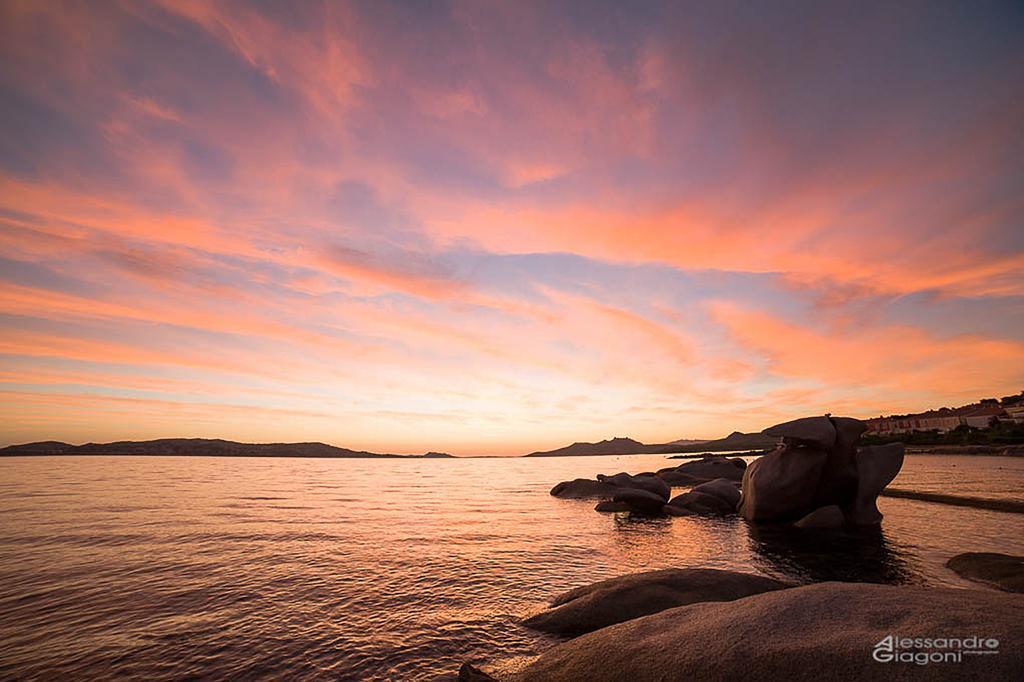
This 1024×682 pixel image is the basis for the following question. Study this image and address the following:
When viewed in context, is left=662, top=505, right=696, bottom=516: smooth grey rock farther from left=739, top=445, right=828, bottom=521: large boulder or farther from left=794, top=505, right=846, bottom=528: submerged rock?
left=794, top=505, right=846, bottom=528: submerged rock

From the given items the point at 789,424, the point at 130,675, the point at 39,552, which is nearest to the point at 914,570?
the point at 789,424

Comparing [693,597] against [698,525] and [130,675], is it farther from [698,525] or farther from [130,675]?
[698,525]

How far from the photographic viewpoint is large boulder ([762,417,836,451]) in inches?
880

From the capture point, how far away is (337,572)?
49.5 ft

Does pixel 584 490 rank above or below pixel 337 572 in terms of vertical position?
below

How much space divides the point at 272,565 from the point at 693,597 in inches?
551

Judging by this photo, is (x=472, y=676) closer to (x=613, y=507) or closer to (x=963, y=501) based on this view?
(x=613, y=507)

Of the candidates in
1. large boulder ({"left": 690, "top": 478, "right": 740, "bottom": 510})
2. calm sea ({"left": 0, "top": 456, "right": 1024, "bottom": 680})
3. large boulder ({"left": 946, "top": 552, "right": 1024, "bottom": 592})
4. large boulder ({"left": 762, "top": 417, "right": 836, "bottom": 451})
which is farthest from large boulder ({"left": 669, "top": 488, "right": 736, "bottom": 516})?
large boulder ({"left": 946, "top": 552, "right": 1024, "bottom": 592})

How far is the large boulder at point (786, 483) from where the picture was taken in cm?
2325

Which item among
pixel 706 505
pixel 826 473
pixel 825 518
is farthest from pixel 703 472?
pixel 825 518

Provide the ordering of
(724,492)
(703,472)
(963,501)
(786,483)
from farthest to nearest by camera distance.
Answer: (703,472)
(724,492)
(963,501)
(786,483)

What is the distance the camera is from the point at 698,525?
2447 centimetres

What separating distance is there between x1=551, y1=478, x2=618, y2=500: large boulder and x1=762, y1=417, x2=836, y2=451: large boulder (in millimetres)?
20472

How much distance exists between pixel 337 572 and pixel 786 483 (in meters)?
22.4
